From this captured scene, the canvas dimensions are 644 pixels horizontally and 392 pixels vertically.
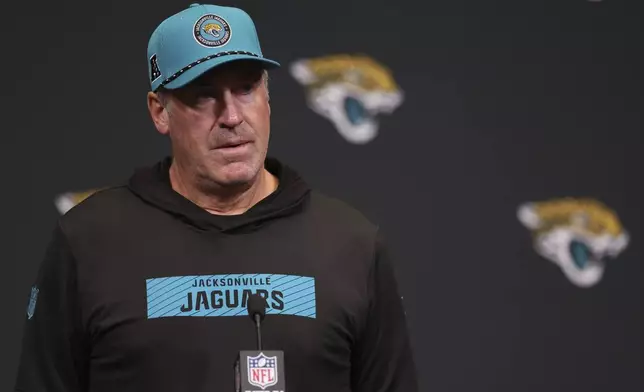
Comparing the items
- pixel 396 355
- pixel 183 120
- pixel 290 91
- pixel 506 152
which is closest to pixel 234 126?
pixel 183 120

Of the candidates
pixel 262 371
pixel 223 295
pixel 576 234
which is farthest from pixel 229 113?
pixel 576 234

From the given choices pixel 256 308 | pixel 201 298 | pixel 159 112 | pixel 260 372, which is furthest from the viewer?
pixel 159 112

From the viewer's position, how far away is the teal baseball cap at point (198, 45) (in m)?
1.75

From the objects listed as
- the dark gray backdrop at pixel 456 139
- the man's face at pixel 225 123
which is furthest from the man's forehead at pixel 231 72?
the dark gray backdrop at pixel 456 139

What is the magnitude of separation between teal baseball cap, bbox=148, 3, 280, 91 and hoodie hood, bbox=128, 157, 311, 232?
0.14 m

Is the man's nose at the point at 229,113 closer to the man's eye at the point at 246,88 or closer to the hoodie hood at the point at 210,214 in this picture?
the man's eye at the point at 246,88

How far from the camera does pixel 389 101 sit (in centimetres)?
263

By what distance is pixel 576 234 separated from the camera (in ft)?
8.73

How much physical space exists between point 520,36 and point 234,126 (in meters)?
1.12

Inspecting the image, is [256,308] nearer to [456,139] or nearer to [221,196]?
[221,196]

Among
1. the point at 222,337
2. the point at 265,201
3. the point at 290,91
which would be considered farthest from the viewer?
the point at 290,91

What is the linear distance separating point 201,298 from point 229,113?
273 millimetres

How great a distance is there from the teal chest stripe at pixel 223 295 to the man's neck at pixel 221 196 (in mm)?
126

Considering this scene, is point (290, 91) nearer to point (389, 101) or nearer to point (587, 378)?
point (389, 101)
